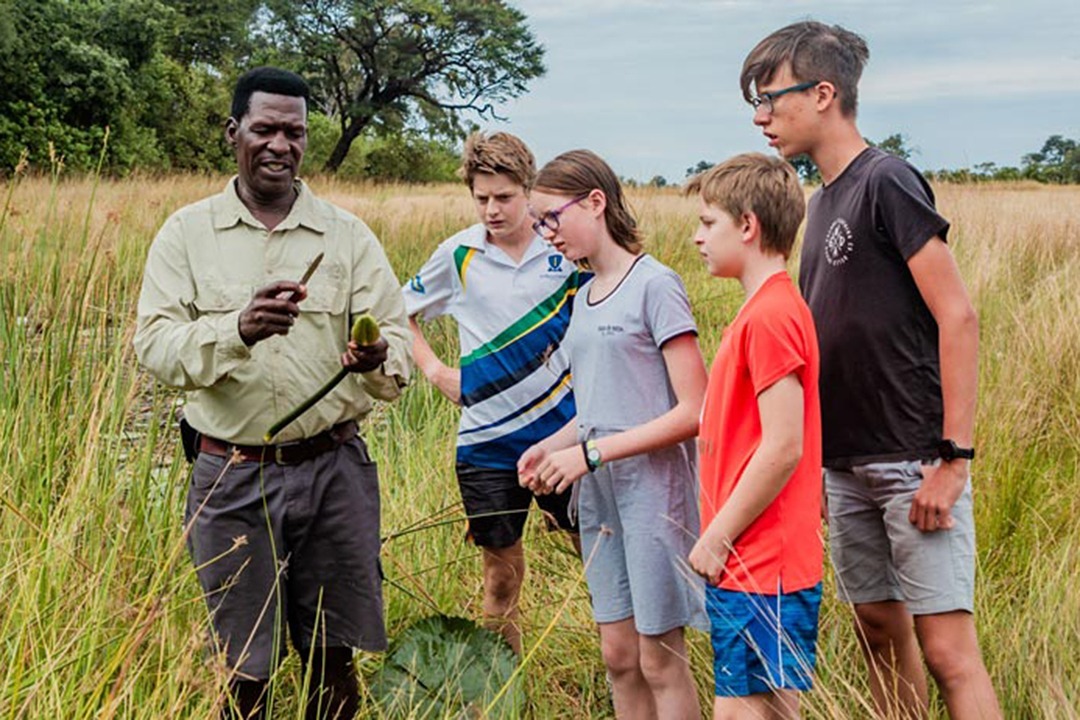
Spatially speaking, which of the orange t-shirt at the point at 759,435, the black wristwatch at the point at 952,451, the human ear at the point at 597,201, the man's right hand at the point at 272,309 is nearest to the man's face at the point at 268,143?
the man's right hand at the point at 272,309

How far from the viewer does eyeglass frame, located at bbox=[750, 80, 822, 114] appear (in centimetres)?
243

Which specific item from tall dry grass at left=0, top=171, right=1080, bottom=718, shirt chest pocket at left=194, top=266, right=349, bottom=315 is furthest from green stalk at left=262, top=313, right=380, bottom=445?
tall dry grass at left=0, top=171, right=1080, bottom=718

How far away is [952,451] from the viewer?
7.57ft

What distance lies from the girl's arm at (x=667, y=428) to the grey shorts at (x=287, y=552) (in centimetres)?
54

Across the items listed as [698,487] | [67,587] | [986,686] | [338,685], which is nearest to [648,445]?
[698,487]

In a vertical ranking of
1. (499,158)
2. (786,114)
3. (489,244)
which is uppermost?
(786,114)

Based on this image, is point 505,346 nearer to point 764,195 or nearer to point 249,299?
point 249,299

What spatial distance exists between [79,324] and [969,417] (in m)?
2.75

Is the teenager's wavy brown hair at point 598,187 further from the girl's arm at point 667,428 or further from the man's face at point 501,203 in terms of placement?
the man's face at point 501,203

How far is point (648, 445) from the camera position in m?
2.46

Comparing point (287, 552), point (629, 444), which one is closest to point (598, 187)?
point (629, 444)

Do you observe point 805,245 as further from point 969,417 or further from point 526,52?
point 526,52

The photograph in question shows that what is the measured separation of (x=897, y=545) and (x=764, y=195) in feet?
2.65

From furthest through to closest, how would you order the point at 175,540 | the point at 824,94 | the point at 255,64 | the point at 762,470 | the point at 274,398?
1. the point at 255,64
2. the point at 175,540
3. the point at 274,398
4. the point at 824,94
5. the point at 762,470
